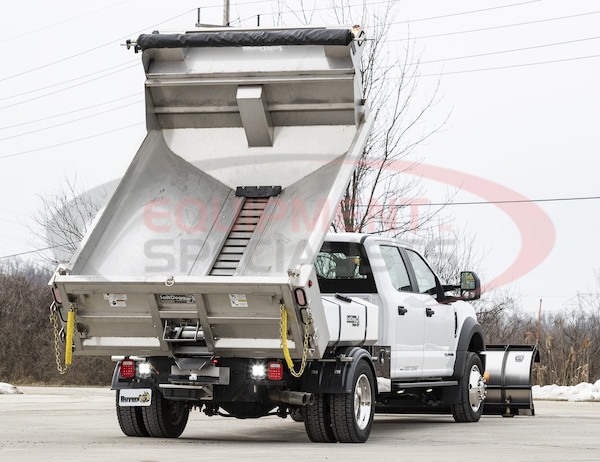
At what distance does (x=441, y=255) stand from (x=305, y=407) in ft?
61.4

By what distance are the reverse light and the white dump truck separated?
0.04ft

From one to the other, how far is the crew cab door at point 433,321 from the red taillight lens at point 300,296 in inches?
127

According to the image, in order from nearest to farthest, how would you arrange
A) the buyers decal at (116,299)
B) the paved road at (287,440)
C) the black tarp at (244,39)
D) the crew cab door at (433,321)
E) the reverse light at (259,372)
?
the paved road at (287,440) < the buyers decal at (116,299) < the reverse light at (259,372) < the black tarp at (244,39) < the crew cab door at (433,321)

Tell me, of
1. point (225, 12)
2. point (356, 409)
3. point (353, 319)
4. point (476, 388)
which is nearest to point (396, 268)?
point (353, 319)

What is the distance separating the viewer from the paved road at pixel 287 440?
9.08 m

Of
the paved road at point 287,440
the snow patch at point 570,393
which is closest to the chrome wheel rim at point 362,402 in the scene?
the paved road at point 287,440

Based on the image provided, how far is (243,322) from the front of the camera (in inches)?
382

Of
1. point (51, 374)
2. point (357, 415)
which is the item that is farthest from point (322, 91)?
point (51, 374)

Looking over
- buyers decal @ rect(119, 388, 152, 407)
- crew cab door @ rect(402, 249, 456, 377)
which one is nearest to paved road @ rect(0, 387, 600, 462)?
buyers decal @ rect(119, 388, 152, 407)

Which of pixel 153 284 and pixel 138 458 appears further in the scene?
pixel 153 284

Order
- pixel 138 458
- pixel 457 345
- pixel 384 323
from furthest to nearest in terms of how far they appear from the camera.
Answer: pixel 457 345, pixel 384 323, pixel 138 458

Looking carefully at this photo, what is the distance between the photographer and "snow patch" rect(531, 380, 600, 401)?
2097 cm

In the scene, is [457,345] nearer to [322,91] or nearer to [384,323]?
[384,323]

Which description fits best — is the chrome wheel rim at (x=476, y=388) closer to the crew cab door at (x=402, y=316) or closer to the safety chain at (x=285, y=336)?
the crew cab door at (x=402, y=316)
